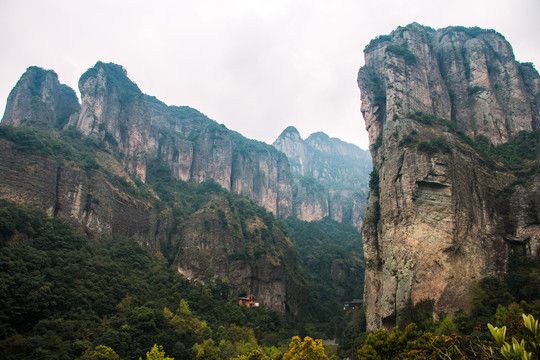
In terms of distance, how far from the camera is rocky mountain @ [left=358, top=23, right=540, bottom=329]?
35.0m

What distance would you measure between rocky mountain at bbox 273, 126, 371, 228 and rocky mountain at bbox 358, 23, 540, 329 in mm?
62997

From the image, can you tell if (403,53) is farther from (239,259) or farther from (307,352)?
(307,352)

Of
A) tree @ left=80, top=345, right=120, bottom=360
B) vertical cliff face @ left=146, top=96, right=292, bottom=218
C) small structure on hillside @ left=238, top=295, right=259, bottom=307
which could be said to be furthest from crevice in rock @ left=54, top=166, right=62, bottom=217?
vertical cliff face @ left=146, top=96, right=292, bottom=218

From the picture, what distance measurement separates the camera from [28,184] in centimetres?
4403

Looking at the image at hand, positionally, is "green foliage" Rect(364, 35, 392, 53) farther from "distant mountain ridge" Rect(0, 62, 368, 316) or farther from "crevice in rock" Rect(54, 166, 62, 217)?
"crevice in rock" Rect(54, 166, 62, 217)

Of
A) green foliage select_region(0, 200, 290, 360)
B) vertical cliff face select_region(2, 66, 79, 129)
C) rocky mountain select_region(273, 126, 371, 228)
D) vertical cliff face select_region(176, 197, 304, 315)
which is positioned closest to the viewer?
green foliage select_region(0, 200, 290, 360)

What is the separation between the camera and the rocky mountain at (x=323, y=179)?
396 feet

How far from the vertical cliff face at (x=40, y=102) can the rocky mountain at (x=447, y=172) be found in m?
55.8

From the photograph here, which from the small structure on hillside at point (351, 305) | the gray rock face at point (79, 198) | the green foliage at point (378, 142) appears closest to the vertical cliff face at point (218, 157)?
the gray rock face at point (79, 198)

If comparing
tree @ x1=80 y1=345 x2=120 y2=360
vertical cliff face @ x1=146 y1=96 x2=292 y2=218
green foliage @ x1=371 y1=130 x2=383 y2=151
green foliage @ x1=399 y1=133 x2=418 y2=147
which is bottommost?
tree @ x1=80 y1=345 x2=120 y2=360

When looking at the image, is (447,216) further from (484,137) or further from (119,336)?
(119,336)

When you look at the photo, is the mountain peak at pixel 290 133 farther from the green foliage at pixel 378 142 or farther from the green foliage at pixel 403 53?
the green foliage at pixel 378 142

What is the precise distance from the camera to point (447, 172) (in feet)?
125

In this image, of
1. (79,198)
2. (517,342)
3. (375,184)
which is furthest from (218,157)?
(517,342)
